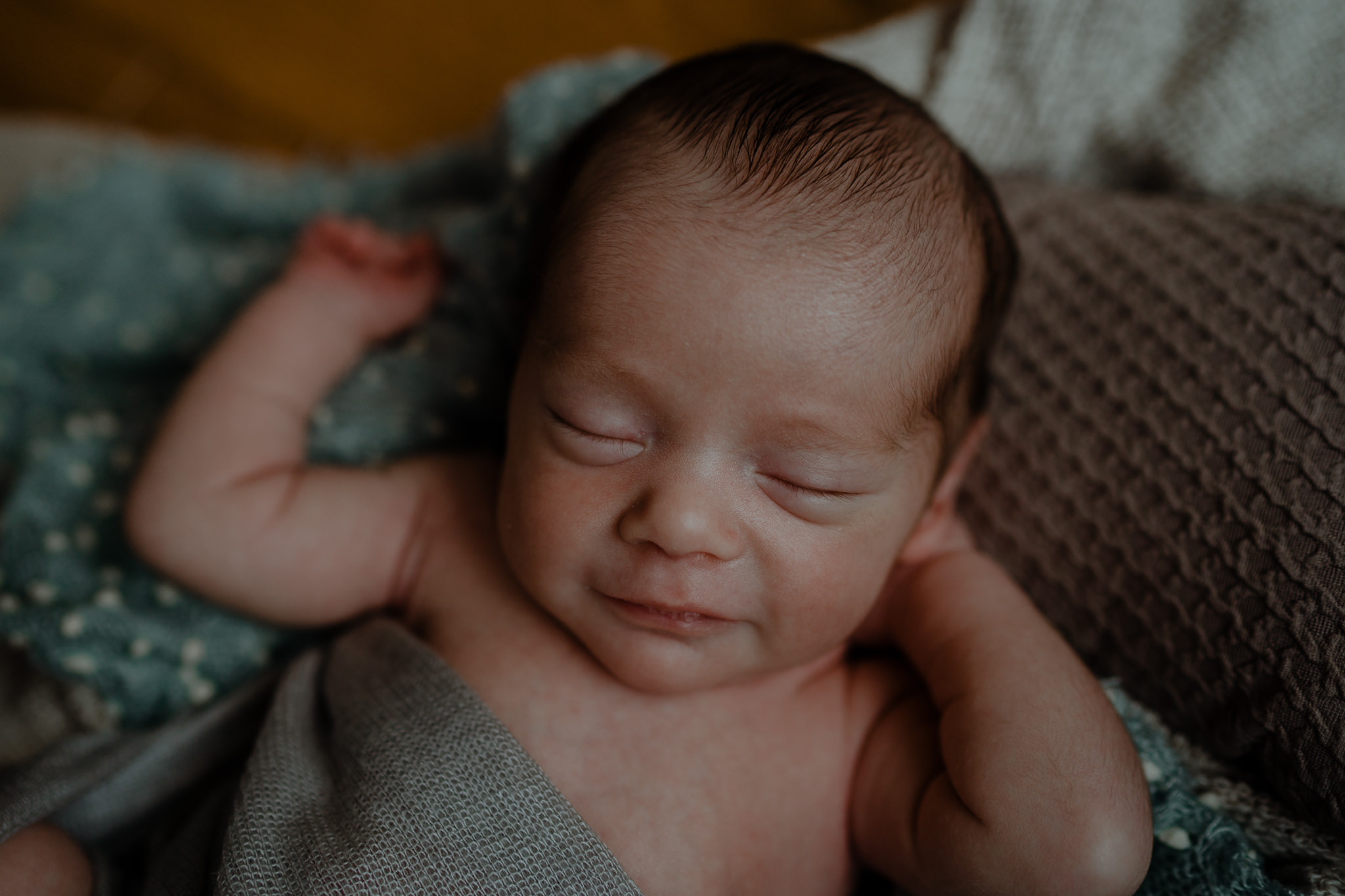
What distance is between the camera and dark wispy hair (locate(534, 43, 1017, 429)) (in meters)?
0.84

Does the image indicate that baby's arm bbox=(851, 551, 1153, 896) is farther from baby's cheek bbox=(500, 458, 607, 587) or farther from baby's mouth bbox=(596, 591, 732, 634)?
baby's cheek bbox=(500, 458, 607, 587)

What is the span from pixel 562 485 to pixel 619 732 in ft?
0.92

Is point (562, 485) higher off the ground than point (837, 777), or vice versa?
point (562, 485)

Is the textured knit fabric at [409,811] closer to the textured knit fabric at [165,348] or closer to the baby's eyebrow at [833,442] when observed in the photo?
the textured knit fabric at [165,348]

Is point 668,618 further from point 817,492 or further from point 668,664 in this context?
point 817,492

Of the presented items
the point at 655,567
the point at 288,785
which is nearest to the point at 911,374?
the point at 655,567

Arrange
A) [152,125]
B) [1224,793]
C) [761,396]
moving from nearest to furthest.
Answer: [761,396], [1224,793], [152,125]

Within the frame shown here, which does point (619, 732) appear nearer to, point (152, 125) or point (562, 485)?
point (562, 485)

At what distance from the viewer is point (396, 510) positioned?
1.11 meters

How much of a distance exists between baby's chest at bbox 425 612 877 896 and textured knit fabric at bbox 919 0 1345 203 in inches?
33.2

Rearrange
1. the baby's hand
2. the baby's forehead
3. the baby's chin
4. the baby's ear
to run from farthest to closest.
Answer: the baby's hand, the baby's ear, the baby's chin, the baby's forehead

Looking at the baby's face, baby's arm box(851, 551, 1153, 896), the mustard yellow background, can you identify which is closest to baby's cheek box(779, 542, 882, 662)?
the baby's face

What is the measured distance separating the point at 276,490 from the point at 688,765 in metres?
0.58

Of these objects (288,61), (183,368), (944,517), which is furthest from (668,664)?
(288,61)
